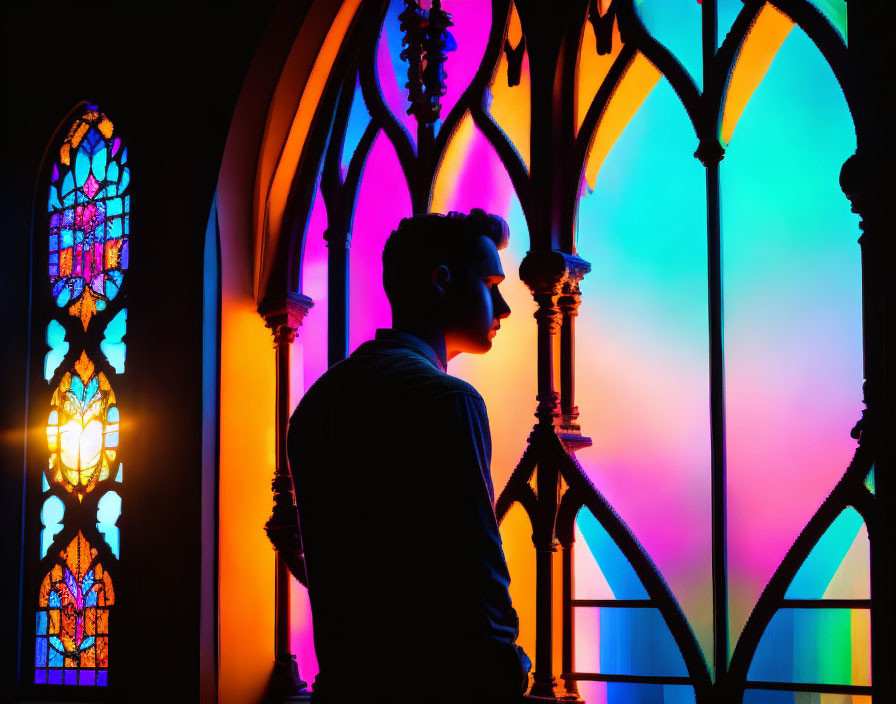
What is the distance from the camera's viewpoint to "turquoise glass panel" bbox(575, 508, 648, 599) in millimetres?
2840

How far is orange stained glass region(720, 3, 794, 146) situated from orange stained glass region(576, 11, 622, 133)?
1.32 feet

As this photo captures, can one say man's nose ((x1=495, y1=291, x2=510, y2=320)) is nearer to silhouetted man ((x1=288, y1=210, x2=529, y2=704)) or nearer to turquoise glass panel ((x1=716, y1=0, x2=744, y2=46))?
silhouetted man ((x1=288, y1=210, x2=529, y2=704))

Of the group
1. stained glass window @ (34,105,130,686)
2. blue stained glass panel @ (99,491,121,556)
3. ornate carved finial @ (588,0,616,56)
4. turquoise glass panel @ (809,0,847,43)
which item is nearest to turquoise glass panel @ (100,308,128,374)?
stained glass window @ (34,105,130,686)

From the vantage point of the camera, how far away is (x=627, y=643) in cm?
281

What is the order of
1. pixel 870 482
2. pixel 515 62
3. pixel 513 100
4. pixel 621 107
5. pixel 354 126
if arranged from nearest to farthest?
1. pixel 870 482
2. pixel 621 107
3. pixel 515 62
4. pixel 513 100
5. pixel 354 126

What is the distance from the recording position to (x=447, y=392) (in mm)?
1539

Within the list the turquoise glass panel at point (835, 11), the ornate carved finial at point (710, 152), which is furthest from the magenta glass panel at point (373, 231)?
the turquoise glass panel at point (835, 11)

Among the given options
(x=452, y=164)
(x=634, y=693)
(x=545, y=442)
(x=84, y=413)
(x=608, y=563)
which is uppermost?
(x=452, y=164)

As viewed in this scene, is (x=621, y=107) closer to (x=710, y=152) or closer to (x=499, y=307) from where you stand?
(x=710, y=152)

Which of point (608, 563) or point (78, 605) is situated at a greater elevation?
point (608, 563)

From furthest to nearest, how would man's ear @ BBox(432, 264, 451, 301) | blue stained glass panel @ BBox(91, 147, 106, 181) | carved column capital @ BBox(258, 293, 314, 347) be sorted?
blue stained glass panel @ BBox(91, 147, 106, 181)
carved column capital @ BBox(258, 293, 314, 347)
man's ear @ BBox(432, 264, 451, 301)

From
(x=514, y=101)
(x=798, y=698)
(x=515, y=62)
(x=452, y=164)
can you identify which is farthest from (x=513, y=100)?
(x=798, y=698)

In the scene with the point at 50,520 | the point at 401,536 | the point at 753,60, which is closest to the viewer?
the point at 401,536

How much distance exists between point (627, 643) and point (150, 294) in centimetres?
192
